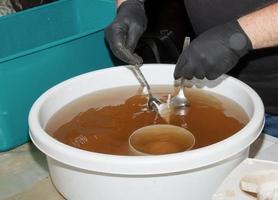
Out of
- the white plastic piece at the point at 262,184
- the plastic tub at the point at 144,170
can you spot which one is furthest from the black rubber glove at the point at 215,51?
the white plastic piece at the point at 262,184

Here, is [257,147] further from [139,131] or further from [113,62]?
[113,62]

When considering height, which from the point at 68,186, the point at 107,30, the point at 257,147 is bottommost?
the point at 257,147

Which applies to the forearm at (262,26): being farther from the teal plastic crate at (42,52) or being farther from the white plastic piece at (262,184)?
the teal plastic crate at (42,52)

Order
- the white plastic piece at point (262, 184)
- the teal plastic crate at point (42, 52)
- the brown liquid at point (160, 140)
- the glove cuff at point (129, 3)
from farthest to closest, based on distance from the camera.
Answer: the glove cuff at point (129, 3)
the teal plastic crate at point (42, 52)
the brown liquid at point (160, 140)
the white plastic piece at point (262, 184)

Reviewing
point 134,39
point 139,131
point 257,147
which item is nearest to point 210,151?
point 139,131

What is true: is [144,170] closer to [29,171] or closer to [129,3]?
[29,171]

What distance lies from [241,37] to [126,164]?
37 centimetres

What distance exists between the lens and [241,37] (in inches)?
35.6

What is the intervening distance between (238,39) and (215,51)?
51mm

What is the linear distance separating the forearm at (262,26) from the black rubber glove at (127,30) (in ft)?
0.85

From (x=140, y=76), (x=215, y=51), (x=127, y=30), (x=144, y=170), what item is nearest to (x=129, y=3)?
(x=127, y=30)

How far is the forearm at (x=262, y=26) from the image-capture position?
896mm

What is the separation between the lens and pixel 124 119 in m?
0.97

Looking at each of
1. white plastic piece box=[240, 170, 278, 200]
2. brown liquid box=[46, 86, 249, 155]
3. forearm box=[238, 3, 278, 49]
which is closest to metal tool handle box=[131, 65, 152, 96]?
brown liquid box=[46, 86, 249, 155]
